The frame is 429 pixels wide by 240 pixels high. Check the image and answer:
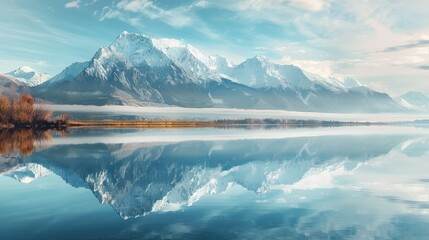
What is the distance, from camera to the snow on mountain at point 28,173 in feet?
124

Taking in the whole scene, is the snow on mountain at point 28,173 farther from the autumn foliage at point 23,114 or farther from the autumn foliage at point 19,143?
the autumn foliage at point 23,114

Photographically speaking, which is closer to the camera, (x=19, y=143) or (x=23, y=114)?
(x=19, y=143)

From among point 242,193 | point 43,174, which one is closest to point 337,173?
point 242,193

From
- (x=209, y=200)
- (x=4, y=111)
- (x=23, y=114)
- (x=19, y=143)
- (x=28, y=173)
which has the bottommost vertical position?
(x=19, y=143)

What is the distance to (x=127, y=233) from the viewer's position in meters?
20.3

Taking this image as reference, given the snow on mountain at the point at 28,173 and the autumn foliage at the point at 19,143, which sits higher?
the snow on mountain at the point at 28,173

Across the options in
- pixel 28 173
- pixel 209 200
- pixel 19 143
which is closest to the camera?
pixel 209 200

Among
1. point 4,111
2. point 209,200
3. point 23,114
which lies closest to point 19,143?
point 209,200

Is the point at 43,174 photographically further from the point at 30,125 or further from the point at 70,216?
the point at 30,125

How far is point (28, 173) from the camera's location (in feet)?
134

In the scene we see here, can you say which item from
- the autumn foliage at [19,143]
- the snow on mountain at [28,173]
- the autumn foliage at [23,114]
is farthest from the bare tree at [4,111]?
the snow on mountain at [28,173]

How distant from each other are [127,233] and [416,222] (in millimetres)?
14593

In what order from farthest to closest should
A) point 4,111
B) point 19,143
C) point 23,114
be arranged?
point 23,114
point 4,111
point 19,143

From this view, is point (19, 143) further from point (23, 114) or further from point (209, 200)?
point (23, 114)
